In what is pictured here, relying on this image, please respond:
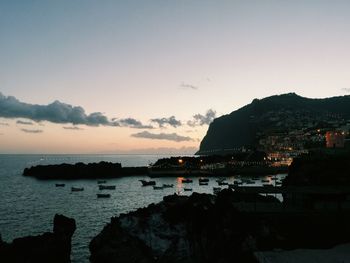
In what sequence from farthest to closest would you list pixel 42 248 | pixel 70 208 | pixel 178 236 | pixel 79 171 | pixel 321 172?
pixel 79 171 → pixel 70 208 → pixel 321 172 → pixel 178 236 → pixel 42 248

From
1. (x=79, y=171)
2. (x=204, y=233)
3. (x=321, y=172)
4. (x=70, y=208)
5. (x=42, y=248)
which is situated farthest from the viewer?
(x=79, y=171)

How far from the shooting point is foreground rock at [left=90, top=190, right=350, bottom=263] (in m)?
33.9

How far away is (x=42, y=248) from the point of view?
1226 inches

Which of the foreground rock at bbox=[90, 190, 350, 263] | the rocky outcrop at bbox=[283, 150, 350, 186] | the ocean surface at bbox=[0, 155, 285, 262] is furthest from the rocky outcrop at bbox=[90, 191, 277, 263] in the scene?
the rocky outcrop at bbox=[283, 150, 350, 186]

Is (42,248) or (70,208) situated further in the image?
(70,208)

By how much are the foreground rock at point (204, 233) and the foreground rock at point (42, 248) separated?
11.9ft

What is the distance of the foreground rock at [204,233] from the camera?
33875 millimetres

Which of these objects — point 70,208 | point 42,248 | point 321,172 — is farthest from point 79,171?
point 42,248

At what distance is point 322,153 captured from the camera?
73.7 meters

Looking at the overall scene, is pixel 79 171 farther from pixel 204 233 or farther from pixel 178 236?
pixel 204 233

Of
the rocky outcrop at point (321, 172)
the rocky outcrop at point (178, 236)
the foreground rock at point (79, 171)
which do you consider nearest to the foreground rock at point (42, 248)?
the rocky outcrop at point (178, 236)

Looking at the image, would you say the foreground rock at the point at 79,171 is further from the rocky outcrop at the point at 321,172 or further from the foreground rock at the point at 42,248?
the foreground rock at the point at 42,248

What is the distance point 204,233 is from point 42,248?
47.3 feet

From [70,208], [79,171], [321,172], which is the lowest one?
[70,208]
